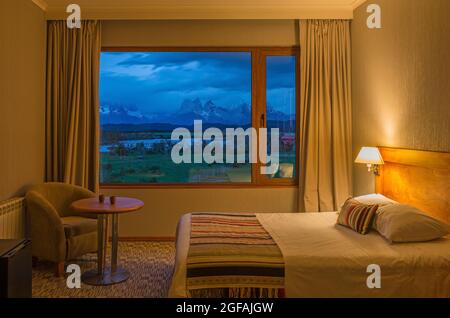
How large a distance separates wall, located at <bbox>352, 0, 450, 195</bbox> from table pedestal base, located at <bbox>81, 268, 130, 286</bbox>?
8.82 ft

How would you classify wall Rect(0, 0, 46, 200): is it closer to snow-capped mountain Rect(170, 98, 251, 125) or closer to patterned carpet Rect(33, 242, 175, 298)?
patterned carpet Rect(33, 242, 175, 298)

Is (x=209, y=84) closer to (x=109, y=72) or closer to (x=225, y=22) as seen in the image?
(x=225, y=22)

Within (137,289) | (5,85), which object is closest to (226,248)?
(137,289)

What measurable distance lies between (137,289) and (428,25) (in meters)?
3.14

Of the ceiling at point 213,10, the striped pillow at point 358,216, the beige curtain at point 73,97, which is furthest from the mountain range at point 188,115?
the striped pillow at point 358,216

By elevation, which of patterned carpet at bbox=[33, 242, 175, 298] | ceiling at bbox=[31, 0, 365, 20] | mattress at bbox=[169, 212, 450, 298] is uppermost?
ceiling at bbox=[31, 0, 365, 20]

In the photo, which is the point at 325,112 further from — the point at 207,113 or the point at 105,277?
the point at 105,277

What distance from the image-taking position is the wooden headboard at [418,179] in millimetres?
3047

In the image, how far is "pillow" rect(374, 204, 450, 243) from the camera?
2799mm

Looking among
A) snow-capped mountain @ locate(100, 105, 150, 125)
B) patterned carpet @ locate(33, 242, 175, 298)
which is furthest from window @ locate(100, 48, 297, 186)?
patterned carpet @ locate(33, 242, 175, 298)

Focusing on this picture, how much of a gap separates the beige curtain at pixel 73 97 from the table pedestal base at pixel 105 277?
1347 mm

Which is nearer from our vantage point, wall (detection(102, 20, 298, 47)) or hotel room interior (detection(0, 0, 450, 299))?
hotel room interior (detection(0, 0, 450, 299))

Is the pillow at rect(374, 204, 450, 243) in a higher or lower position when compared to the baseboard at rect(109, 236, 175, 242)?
higher

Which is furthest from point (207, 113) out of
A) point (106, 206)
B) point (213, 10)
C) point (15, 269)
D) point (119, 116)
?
point (15, 269)
